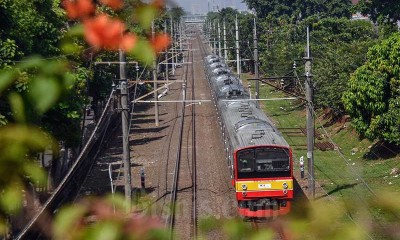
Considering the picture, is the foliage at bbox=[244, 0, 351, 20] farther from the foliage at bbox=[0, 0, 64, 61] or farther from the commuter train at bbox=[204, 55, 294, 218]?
the commuter train at bbox=[204, 55, 294, 218]

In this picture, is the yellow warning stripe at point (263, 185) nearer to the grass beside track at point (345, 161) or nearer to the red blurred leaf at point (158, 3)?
the grass beside track at point (345, 161)

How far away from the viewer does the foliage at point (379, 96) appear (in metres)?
17.1

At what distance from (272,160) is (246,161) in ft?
1.73

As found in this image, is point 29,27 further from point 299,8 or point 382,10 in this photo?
point 299,8

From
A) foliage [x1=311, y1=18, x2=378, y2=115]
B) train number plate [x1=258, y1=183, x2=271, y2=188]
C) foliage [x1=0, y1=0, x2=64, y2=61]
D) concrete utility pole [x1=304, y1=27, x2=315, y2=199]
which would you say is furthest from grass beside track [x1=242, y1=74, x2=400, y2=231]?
foliage [x1=0, y1=0, x2=64, y2=61]

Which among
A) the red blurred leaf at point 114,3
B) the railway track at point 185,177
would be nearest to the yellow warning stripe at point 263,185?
the railway track at point 185,177

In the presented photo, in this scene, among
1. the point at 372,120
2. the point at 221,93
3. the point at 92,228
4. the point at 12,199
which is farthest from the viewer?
the point at 221,93

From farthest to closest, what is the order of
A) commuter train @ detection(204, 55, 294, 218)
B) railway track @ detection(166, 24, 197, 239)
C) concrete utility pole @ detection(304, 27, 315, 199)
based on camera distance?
concrete utility pole @ detection(304, 27, 315, 199) → commuter train @ detection(204, 55, 294, 218) → railway track @ detection(166, 24, 197, 239)

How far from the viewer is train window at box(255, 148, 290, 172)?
41.3 feet

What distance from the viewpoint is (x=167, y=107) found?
1310 inches

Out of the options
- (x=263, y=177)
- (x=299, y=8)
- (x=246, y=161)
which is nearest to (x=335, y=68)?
(x=263, y=177)

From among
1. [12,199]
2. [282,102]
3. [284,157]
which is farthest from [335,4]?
[12,199]

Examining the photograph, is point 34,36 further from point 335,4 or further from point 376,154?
point 335,4

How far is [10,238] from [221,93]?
10278 millimetres
